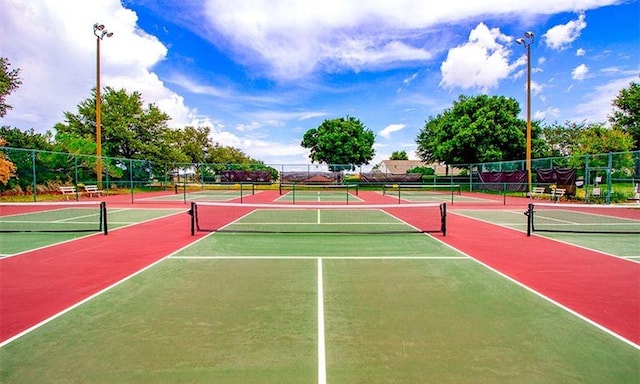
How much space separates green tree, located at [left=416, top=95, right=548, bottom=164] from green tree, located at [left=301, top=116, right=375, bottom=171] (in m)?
14.7

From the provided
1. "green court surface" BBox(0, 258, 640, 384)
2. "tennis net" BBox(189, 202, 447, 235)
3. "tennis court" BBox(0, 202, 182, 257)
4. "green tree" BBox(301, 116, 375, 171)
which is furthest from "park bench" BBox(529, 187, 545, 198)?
"green tree" BBox(301, 116, 375, 171)

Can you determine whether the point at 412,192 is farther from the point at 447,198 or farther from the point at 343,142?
the point at 343,142

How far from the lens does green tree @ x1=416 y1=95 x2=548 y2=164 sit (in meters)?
34.3

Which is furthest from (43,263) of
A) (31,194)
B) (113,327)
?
(31,194)

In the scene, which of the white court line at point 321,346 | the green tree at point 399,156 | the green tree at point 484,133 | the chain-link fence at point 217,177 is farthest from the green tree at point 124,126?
the green tree at point 399,156

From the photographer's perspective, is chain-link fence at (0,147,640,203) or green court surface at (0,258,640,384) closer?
green court surface at (0,258,640,384)

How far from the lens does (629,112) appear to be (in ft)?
123

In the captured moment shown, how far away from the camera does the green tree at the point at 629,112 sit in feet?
119

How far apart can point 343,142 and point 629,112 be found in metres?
33.4

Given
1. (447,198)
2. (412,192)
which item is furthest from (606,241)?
(412,192)

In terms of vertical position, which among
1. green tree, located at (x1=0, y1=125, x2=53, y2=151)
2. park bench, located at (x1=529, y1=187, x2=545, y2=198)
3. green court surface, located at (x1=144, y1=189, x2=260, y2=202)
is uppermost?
green tree, located at (x1=0, y1=125, x2=53, y2=151)

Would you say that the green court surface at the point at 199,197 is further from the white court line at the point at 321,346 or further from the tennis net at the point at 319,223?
the white court line at the point at 321,346

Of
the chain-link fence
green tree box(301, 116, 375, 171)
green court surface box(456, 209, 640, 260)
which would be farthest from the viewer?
green tree box(301, 116, 375, 171)

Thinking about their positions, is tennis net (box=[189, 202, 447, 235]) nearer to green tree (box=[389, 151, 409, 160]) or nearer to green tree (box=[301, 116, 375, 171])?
green tree (box=[301, 116, 375, 171])
